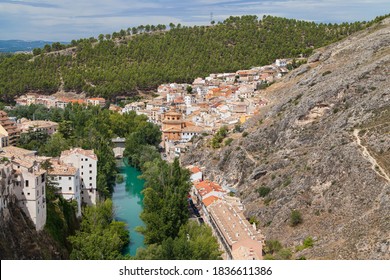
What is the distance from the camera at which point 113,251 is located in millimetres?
22359

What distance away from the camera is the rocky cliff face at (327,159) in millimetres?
21312

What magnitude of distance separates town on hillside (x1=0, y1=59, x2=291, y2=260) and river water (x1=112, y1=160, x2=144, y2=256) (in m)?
2.41

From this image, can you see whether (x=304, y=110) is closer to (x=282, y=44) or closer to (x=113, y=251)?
(x=113, y=251)

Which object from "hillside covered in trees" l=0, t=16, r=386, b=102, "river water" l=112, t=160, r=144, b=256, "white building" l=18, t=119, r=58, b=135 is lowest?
"river water" l=112, t=160, r=144, b=256

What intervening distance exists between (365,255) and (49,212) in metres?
13.8

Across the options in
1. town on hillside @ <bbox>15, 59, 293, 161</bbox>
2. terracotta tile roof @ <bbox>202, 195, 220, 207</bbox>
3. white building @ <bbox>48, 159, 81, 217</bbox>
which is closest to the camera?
white building @ <bbox>48, 159, 81, 217</bbox>

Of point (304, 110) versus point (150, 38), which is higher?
point (150, 38)

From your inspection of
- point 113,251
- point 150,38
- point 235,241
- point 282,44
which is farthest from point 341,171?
point 150,38

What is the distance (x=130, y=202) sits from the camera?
112 feet

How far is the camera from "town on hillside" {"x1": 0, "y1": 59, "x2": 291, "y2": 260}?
71.3ft

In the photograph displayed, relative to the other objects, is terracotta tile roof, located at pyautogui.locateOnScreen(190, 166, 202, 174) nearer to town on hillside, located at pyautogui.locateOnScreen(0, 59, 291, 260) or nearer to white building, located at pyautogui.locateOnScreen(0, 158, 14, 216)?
town on hillside, located at pyautogui.locateOnScreen(0, 59, 291, 260)

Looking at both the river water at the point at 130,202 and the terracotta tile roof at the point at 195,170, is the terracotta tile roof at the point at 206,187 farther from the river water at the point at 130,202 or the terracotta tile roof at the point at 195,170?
the river water at the point at 130,202

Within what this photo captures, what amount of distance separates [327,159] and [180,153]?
20044mm

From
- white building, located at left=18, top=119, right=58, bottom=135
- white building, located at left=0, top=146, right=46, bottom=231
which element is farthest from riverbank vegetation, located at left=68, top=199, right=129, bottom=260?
white building, located at left=18, top=119, right=58, bottom=135
